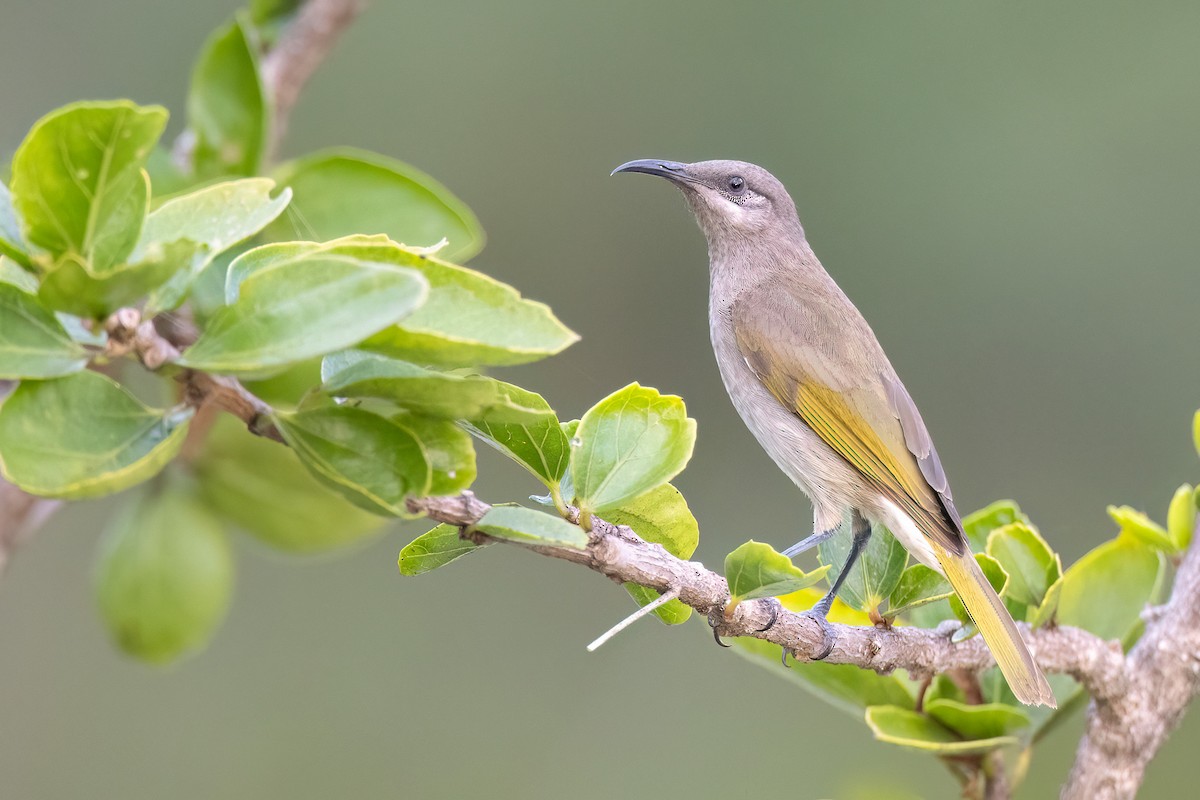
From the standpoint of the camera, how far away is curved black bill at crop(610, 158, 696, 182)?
4113 mm

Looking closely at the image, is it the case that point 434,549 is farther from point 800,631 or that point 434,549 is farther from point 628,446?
point 800,631

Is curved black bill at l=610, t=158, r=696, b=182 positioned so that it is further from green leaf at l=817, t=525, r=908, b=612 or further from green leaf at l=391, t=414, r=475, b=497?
green leaf at l=391, t=414, r=475, b=497

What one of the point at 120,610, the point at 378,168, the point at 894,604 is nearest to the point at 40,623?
the point at 120,610

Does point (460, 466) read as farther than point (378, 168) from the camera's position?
No

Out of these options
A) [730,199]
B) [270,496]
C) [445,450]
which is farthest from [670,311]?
[445,450]

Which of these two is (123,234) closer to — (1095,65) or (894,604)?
(894,604)

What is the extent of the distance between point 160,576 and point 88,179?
4.84 ft

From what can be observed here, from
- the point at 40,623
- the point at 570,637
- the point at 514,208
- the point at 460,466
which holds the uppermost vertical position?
the point at 460,466

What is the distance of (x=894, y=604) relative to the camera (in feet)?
7.08

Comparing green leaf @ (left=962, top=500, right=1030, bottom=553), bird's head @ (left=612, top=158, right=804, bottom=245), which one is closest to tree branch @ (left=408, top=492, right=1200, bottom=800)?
green leaf @ (left=962, top=500, right=1030, bottom=553)

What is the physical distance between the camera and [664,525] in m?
1.87

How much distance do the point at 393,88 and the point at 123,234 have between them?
25.7 ft

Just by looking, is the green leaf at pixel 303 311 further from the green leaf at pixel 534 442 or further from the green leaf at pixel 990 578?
the green leaf at pixel 990 578

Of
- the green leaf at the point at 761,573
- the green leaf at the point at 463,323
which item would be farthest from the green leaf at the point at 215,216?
the green leaf at the point at 761,573
